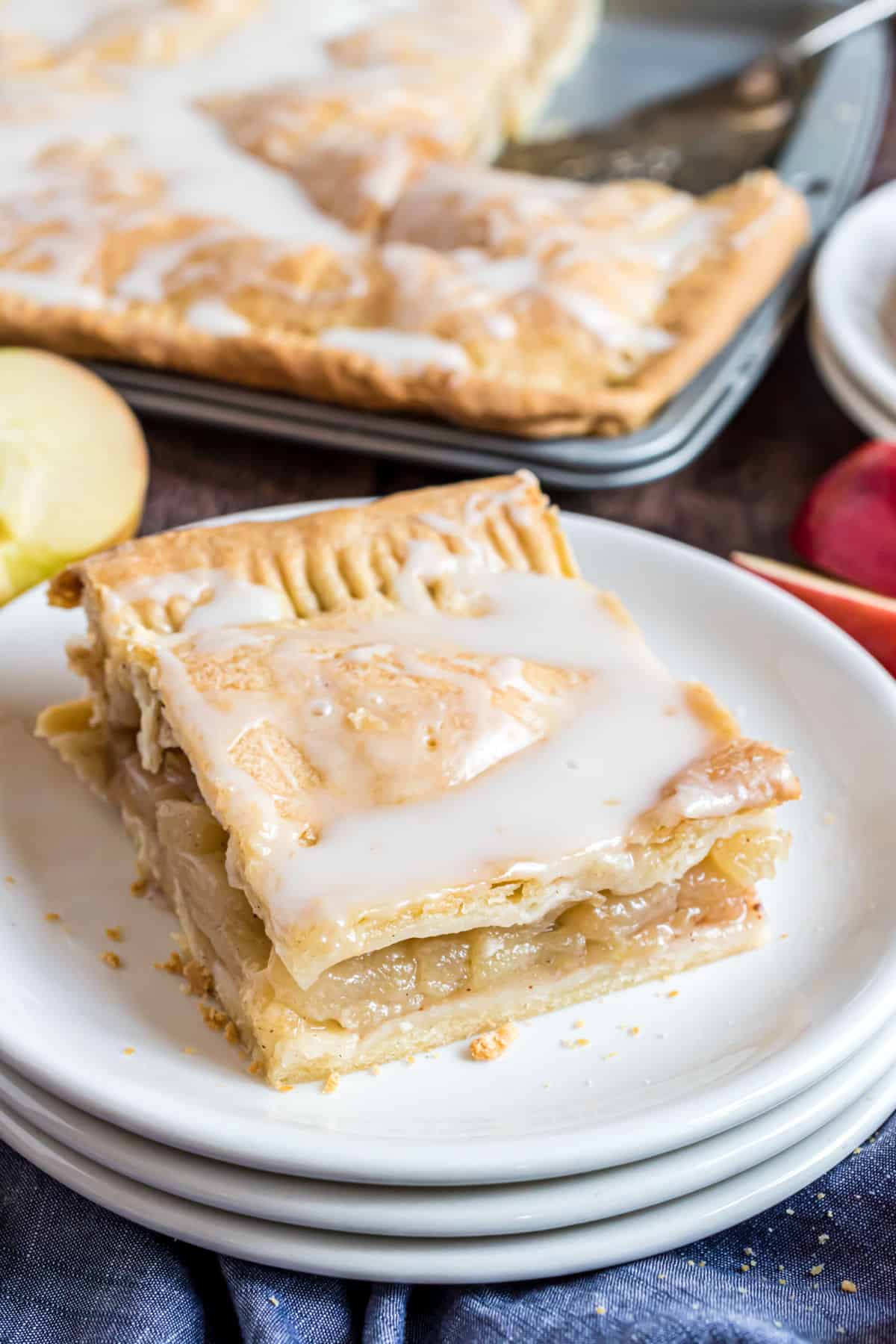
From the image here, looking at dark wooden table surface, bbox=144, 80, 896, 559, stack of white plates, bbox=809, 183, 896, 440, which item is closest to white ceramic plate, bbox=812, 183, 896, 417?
stack of white plates, bbox=809, 183, 896, 440

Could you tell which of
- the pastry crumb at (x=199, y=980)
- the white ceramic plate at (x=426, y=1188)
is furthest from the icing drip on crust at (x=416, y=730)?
the white ceramic plate at (x=426, y=1188)

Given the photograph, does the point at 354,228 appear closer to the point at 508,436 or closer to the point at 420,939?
the point at 508,436

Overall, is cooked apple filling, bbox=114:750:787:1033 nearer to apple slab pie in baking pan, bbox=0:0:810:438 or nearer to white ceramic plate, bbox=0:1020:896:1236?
white ceramic plate, bbox=0:1020:896:1236

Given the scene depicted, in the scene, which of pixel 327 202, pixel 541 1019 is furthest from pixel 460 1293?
pixel 327 202

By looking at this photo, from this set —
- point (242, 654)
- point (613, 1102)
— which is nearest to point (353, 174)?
point (242, 654)

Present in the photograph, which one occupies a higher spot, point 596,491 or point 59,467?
point 596,491

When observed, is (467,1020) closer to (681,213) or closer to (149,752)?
(149,752)
